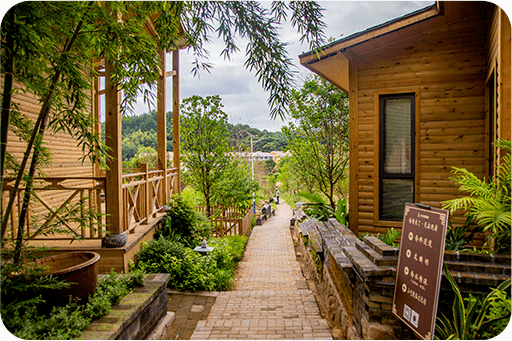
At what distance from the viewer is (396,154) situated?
3947mm

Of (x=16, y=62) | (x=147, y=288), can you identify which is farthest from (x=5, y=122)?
(x=147, y=288)

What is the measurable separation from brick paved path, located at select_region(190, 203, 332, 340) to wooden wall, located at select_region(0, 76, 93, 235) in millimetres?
3291

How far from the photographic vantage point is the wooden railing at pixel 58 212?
2.16 metres

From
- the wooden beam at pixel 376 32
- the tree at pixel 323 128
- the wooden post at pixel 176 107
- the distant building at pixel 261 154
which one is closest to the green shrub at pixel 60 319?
the wooden beam at pixel 376 32

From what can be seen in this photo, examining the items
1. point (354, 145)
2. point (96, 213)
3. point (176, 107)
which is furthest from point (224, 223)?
point (96, 213)

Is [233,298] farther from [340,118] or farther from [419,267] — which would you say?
[340,118]

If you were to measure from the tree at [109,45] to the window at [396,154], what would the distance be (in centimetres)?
173

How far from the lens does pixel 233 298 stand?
389cm

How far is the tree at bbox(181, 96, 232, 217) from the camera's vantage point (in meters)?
7.56

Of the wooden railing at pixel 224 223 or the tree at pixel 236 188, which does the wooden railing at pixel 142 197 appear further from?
the tree at pixel 236 188

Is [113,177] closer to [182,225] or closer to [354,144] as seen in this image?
[182,225]

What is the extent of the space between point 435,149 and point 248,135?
25.1 feet

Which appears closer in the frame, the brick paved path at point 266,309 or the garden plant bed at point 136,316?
the garden plant bed at point 136,316

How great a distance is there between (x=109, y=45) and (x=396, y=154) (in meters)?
3.52
